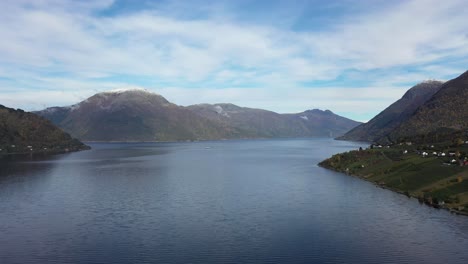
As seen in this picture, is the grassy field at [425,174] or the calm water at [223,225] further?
the grassy field at [425,174]

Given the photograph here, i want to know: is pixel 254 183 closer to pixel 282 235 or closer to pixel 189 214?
pixel 189 214

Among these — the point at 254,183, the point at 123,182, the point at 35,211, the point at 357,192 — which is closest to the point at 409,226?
the point at 357,192

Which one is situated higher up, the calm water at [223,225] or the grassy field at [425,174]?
the grassy field at [425,174]

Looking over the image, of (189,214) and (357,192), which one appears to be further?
(357,192)

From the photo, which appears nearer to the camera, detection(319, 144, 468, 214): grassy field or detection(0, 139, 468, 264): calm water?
detection(0, 139, 468, 264): calm water

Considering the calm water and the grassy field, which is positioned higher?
the grassy field
